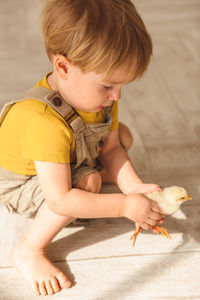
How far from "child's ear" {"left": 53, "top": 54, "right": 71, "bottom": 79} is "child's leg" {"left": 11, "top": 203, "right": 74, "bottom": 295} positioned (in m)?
0.29

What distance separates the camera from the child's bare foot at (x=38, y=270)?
853 millimetres

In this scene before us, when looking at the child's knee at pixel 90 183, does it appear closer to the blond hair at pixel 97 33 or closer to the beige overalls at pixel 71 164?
the beige overalls at pixel 71 164

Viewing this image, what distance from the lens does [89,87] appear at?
2.56ft

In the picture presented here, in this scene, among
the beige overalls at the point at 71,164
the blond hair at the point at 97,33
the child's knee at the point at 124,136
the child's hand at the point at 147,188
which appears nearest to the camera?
the blond hair at the point at 97,33

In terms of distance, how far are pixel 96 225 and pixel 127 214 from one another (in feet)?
0.65

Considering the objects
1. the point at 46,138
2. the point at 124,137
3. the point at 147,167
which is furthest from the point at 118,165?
the point at 46,138

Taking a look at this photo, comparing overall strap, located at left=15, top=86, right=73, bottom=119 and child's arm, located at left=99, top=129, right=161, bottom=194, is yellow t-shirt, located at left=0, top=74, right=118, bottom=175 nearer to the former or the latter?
overall strap, located at left=15, top=86, right=73, bottom=119

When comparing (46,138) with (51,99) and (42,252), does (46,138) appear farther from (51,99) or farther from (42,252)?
(42,252)

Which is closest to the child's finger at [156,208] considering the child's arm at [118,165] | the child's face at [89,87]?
the child's arm at [118,165]

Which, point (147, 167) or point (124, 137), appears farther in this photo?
point (147, 167)

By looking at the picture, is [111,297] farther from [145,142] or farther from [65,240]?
[145,142]

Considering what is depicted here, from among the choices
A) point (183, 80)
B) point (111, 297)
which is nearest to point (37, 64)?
point (183, 80)

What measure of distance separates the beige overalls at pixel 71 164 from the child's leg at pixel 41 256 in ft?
0.15

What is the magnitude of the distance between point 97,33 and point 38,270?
0.52 metres
